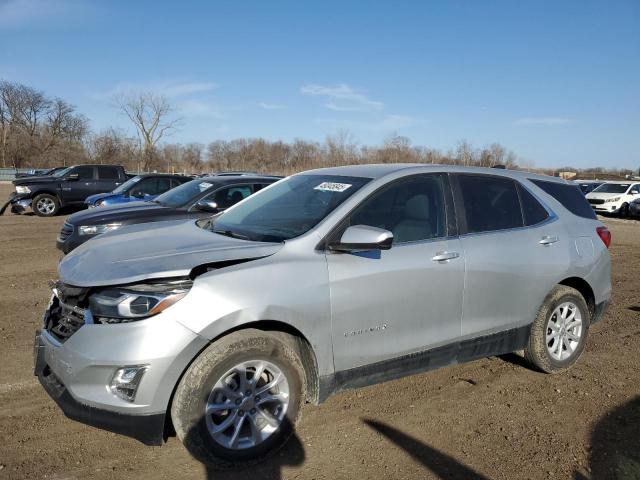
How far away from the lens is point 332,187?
3.95 m

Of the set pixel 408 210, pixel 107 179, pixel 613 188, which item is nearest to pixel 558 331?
pixel 408 210

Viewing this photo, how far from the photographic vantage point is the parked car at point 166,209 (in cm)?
767

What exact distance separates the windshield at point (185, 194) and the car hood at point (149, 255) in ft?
15.2

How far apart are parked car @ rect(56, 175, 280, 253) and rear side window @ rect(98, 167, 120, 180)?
10.3m

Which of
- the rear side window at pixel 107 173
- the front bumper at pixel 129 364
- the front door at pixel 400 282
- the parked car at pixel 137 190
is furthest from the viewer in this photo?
the rear side window at pixel 107 173

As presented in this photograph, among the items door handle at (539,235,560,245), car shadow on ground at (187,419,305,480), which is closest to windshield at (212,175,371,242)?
car shadow on ground at (187,419,305,480)

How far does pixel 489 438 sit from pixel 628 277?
23.3ft

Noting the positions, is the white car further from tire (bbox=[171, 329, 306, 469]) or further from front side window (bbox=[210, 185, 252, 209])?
tire (bbox=[171, 329, 306, 469])

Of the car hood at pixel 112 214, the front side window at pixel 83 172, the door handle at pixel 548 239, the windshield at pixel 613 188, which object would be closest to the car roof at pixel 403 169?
the door handle at pixel 548 239

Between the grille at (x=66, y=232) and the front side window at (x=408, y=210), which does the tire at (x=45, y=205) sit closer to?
the grille at (x=66, y=232)

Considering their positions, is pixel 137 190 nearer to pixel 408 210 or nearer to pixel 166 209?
pixel 166 209

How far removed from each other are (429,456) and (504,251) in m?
1.72

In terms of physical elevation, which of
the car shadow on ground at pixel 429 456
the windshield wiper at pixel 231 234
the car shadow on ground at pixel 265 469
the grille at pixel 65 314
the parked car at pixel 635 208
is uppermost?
the windshield wiper at pixel 231 234

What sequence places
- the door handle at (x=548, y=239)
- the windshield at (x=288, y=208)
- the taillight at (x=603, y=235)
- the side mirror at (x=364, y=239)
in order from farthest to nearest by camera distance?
the taillight at (x=603, y=235), the door handle at (x=548, y=239), the windshield at (x=288, y=208), the side mirror at (x=364, y=239)
